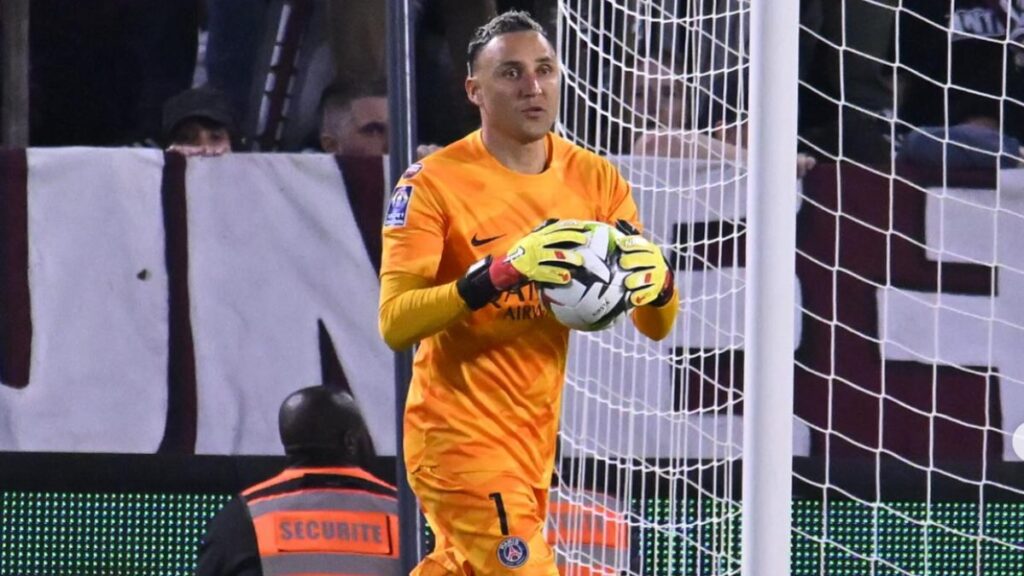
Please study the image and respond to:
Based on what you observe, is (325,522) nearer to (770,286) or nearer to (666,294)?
(666,294)

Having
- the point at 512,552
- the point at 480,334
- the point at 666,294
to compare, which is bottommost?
the point at 512,552

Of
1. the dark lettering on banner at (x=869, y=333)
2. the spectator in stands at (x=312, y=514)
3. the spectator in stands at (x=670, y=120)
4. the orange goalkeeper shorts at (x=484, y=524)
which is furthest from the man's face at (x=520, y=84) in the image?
the dark lettering on banner at (x=869, y=333)

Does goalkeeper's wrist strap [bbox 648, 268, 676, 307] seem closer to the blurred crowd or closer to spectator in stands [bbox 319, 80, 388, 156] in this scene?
the blurred crowd

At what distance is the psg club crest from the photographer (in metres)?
3.74

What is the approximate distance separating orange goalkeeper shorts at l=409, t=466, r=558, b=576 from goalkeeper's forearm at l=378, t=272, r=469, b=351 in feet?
1.11

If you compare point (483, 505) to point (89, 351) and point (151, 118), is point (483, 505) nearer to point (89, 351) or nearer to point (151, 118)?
point (89, 351)

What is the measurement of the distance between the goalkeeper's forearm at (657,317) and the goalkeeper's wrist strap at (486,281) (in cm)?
42

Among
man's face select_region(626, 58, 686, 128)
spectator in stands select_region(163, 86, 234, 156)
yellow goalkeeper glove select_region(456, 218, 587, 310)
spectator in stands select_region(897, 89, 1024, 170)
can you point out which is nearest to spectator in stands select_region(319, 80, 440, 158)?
spectator in stands select_region(163, 86, 234, 156)

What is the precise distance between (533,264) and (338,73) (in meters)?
3.04

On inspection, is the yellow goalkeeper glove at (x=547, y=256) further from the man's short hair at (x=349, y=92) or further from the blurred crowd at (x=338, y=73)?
the man's short hair at (x=349, y=92)

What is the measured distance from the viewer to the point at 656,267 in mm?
3551

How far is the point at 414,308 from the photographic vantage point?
364 centimetres

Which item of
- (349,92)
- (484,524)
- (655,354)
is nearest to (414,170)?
(484,524)

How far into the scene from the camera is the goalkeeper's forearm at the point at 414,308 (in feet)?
11.8
